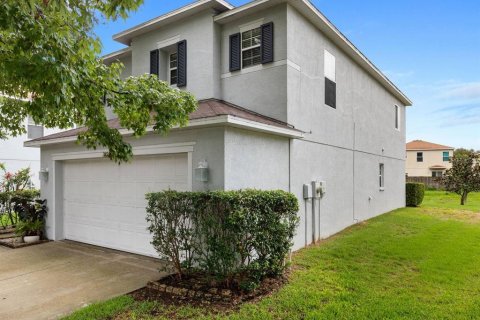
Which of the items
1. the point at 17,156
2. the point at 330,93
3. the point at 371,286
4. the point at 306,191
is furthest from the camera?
the point at 17,156

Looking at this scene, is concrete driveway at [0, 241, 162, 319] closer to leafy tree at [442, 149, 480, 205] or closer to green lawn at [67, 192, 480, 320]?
green lawn at [67, 192, 480, 320]

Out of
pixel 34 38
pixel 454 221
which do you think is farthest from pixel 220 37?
pixel 454 221

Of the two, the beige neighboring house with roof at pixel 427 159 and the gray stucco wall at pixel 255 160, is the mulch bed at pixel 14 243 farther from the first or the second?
the beige neighboring house with roof at pixel 427 159

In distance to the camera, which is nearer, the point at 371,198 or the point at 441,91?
the point at 371,198

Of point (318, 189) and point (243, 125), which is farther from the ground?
point (243, 125)

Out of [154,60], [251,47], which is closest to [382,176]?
[251,47]

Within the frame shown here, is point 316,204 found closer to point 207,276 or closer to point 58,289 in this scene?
point 207,276

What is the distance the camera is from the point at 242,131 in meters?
7.00

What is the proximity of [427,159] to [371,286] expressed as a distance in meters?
45.4

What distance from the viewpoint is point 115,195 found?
8805mm

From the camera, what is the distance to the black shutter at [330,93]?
10703mm

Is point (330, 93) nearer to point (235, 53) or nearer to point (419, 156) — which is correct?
point (235, 53)

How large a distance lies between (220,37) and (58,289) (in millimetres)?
7747

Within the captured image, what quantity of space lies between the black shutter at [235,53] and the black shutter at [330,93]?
3.24m
